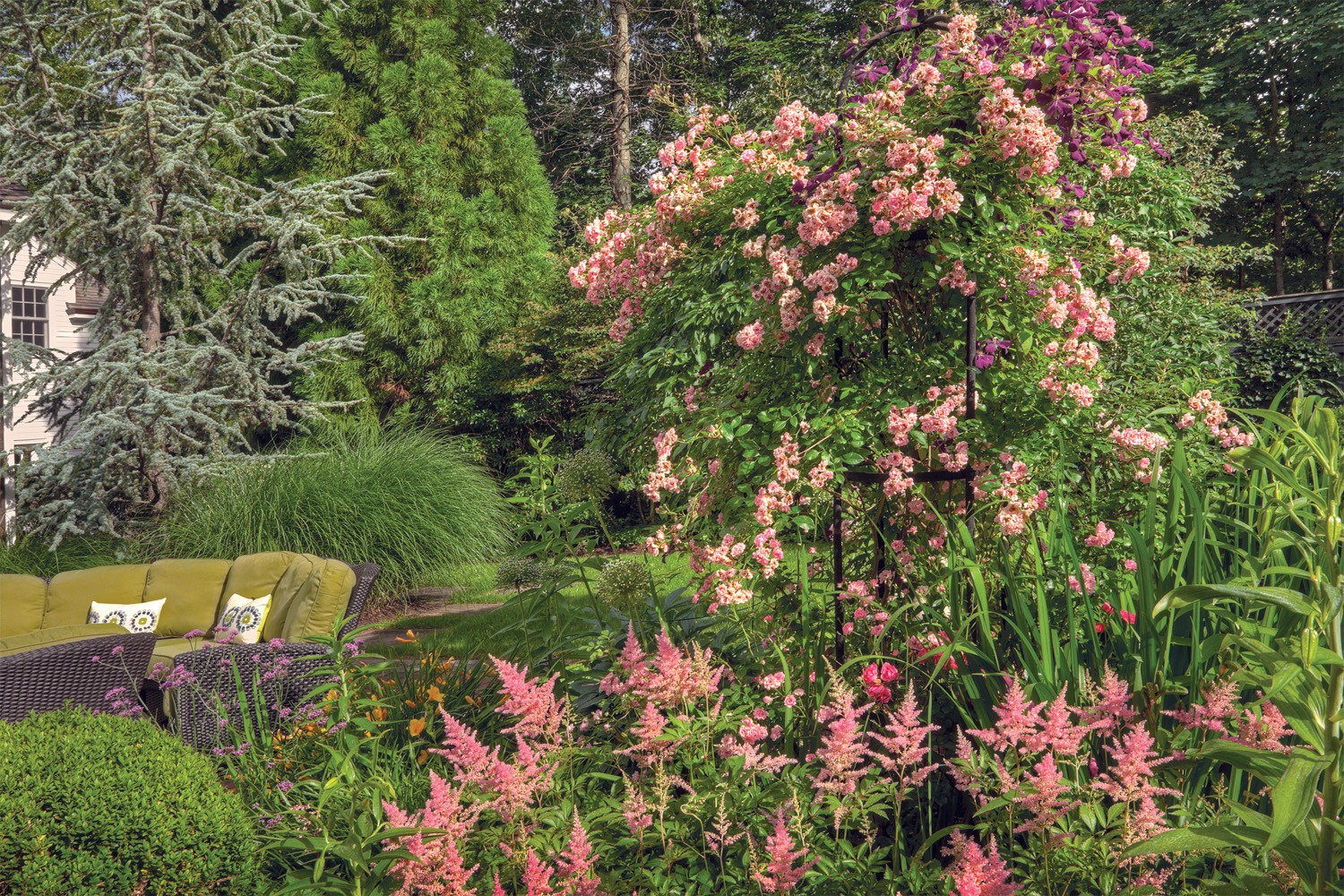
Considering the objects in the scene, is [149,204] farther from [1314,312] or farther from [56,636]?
[1314,312]

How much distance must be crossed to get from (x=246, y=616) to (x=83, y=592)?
1336mm

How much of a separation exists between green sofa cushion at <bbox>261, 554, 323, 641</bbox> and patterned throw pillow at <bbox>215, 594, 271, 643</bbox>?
0.12 feet

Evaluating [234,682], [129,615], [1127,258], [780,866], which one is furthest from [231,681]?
[1127,258]

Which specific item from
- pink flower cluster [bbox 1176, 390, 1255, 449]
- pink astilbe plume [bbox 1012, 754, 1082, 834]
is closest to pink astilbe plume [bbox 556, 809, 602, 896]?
pink astilbe plume [bbox 1012, 754, 1082, 834]

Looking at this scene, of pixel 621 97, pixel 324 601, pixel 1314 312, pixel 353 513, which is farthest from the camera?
pixel 1314 312

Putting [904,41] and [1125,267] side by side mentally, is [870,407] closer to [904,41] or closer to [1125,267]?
[1125,267]

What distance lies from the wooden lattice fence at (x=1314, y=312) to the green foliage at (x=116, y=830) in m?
16.5

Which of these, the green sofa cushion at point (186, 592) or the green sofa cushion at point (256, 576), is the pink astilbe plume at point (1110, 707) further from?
the green sofa cushion at point (186, 592)

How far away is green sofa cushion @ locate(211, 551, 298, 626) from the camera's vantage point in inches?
229

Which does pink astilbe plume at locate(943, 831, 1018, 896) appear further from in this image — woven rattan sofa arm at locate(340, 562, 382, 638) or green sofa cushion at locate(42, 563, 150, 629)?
green sofa cushion at locate(42, 563, 150, 629)

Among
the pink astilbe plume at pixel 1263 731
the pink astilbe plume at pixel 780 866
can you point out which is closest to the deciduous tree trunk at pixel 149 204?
the pink astilbe plume at pixel 780 866

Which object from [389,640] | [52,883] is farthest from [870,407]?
[389,640]

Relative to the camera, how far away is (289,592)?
546cm

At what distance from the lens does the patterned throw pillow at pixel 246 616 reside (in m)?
5.49
